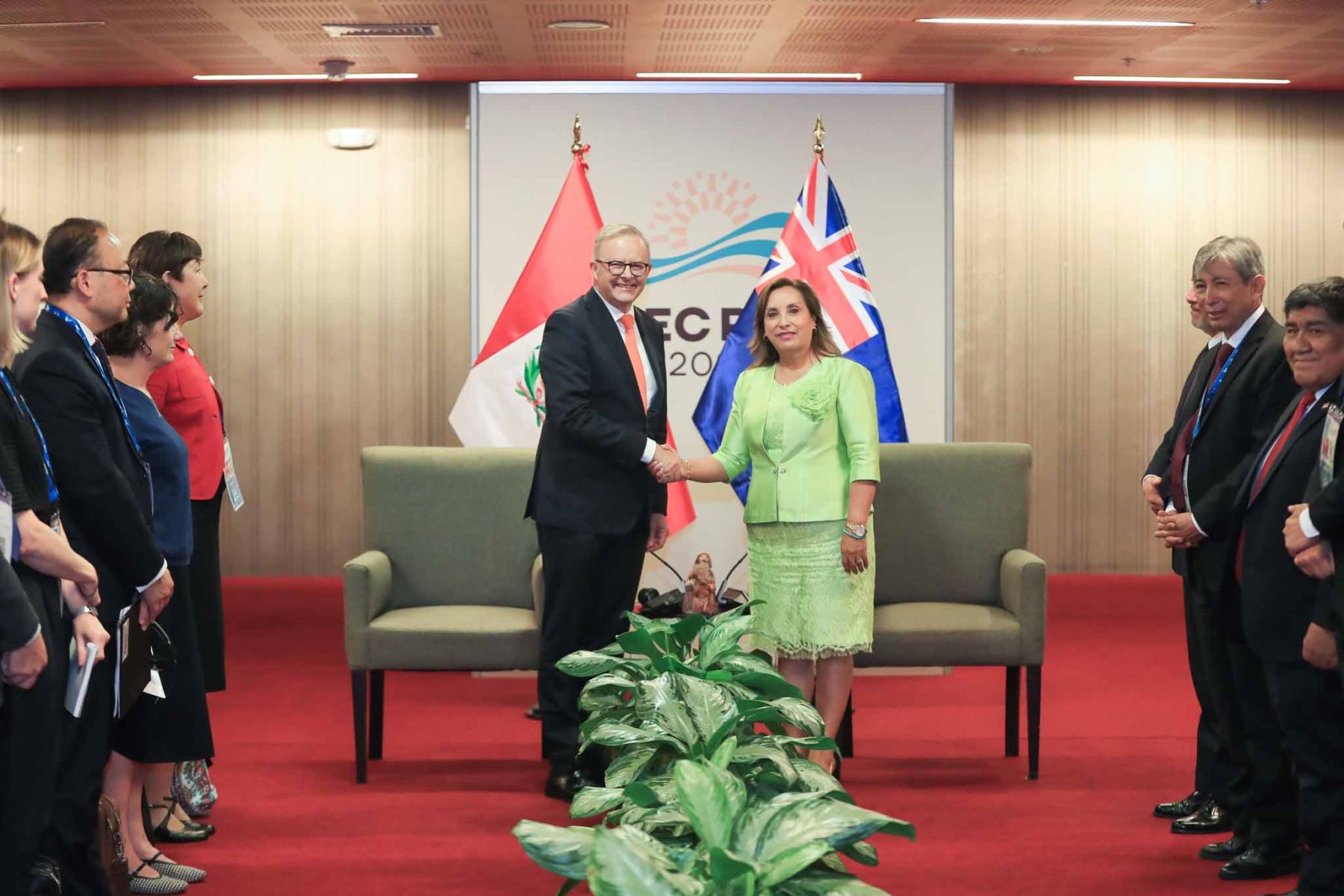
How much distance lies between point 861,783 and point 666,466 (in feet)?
3.95

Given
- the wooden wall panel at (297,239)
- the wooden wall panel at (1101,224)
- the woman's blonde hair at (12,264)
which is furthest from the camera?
the wooden wall panel at (1101,224)

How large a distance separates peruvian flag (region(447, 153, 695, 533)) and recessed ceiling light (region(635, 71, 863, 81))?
131 inches

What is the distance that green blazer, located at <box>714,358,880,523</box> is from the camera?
4.12m

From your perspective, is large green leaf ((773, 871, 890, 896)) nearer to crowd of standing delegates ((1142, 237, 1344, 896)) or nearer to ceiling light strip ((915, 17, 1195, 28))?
crowd of standing delegates ((1142, 237, 1344, 896))

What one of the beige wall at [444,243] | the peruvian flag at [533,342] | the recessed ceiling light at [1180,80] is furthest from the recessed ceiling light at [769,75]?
the peruvian flag at [533,342]

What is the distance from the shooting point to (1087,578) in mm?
9539

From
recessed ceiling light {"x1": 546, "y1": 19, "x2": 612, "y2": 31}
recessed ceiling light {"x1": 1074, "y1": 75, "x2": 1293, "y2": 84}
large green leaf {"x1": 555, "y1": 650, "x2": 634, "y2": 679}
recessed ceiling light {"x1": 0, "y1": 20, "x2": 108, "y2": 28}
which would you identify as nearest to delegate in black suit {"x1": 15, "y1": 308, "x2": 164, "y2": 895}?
large green leaf {"x1": 555, "y1": 650, "x2": 634, "y2": 679}

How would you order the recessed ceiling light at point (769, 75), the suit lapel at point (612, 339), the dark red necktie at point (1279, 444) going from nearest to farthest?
the dark red necktie at point (1279, 444)
the suit lapel at point (612, 339)
the recessed ceiling light at point (769, 75)

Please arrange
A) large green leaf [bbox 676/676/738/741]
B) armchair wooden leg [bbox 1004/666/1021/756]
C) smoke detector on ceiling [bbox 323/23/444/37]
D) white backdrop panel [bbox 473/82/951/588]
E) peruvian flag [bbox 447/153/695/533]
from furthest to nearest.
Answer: smoke detector on ceiling [bbox 323/23/444/37]
white backdrop panel [bbox 473/82/951/588]
peruvian flag [bbox 447/153/695/533]
armchair wooden leg [bbox 1004/666/1021/756]
large green leaf [bbox 676/676/738/741]

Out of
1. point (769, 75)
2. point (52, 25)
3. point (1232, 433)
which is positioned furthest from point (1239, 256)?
point (52, 25)

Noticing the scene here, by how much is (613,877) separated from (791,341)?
8.52 feet

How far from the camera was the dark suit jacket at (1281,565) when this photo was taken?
3242 mm

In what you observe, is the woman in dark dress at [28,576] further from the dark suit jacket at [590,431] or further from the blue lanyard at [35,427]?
the dark suit jacket at [590,431]

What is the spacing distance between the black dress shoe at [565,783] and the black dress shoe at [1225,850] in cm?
170
